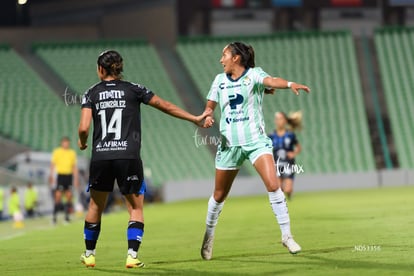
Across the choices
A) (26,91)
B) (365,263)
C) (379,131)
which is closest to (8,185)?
(26,91)

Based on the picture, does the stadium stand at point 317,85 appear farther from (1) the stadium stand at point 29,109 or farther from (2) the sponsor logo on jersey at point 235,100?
(2) the sponsor logo on jersey at point 235,100

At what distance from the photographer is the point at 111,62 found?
1112 cm

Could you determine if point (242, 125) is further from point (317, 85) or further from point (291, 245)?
point (317, 85)

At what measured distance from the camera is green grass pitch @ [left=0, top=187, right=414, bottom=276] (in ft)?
34.6

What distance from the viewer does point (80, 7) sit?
156ft

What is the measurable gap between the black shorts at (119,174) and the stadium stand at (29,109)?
27561 millimetres

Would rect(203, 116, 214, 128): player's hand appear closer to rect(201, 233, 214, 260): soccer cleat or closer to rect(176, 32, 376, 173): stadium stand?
rect(201, 233, 214, 260): soccer cleat

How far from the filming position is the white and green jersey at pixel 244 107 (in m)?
11.6

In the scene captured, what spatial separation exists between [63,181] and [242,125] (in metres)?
13.3

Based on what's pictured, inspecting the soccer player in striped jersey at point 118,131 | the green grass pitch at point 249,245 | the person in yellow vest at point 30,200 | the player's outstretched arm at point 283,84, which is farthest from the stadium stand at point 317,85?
the soccer player in striped jersey at point 118,131

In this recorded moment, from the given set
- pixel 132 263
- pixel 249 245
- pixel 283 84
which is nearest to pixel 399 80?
pixel 249 245

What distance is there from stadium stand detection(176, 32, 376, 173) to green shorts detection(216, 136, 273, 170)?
86.7ft

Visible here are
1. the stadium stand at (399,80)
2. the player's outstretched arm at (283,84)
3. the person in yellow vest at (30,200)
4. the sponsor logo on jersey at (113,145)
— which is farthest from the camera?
the stadium stand at (399,80)

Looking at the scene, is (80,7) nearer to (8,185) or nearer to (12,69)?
(12,69)
